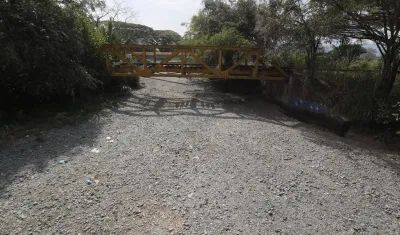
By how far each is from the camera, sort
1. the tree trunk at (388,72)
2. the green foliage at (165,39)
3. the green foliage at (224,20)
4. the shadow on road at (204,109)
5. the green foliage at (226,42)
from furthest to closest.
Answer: the green foliage at (165,39)
the green foliage at (224,20)
the green foliage at (226,42)
the shadow on road at (204,109)
the tree trunk at (388,72)

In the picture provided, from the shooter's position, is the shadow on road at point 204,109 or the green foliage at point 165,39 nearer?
the shadow on road at point 204,109

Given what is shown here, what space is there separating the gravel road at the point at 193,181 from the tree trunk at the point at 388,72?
184 cm

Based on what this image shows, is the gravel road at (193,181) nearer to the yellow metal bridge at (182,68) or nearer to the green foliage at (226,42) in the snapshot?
the yellow metal bridge at (182,68)

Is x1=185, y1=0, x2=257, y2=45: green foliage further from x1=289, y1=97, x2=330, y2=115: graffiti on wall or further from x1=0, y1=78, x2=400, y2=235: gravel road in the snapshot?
x1=0, y1=78, x2=400, y2=235: gravel road

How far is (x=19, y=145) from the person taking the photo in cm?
545

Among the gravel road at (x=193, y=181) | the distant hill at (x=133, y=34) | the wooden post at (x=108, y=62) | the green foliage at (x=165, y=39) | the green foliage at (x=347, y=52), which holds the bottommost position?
the gravel road at (x=193, y=181)

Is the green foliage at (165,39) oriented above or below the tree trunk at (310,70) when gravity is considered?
above

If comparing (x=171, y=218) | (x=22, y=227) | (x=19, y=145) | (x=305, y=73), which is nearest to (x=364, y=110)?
(x=305, y=73)

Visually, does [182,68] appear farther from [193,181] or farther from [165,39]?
[165,39]

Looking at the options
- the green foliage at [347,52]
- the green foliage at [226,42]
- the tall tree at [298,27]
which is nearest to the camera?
the tall tree at [298,27]

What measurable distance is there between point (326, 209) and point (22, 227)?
4.37 meters

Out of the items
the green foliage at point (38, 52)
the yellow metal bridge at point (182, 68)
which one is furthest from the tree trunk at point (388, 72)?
the green foliage at point (38, 52)

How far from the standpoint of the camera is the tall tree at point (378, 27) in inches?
271

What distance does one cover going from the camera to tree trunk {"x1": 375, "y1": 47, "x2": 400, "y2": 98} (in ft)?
24.6
